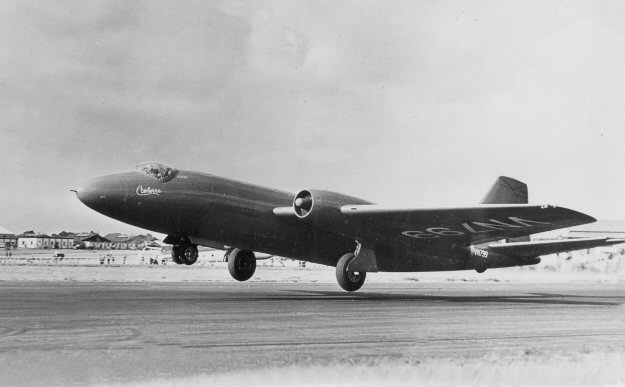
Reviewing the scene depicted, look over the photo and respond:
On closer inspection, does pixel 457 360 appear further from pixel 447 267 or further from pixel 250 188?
pixel 447 267

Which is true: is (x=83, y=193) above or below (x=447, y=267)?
above

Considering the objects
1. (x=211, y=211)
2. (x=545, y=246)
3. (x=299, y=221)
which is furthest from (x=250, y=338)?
(x=545, y=246)

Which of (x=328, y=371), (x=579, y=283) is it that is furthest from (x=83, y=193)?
(x=579, y=283)

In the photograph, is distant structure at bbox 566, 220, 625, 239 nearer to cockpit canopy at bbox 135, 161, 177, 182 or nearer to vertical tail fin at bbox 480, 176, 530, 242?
vertical tail fin at bbox 480, 176, 530, 242

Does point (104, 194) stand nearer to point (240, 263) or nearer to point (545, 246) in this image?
point (240, 263)

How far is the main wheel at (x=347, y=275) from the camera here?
1866cm

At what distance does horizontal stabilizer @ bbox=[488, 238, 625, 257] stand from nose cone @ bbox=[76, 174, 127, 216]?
13.8 metres

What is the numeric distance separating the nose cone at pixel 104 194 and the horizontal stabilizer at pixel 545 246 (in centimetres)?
1384

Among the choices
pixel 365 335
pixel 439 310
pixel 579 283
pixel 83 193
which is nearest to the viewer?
pixel 365 335

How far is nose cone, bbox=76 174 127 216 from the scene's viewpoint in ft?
52.3

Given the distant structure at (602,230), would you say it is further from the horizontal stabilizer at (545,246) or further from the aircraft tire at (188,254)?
the aircraft tire at (188,254)

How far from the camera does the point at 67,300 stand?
13.9 metres

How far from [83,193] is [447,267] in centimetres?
1288

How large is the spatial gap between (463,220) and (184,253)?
844 centimetres
